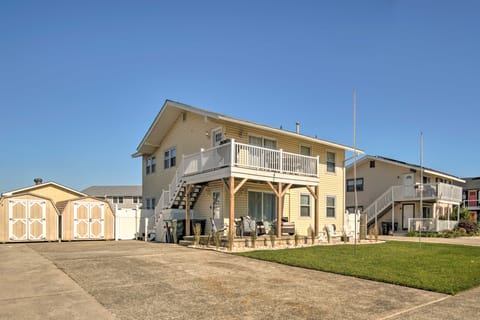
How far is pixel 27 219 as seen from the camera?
58.4 ft

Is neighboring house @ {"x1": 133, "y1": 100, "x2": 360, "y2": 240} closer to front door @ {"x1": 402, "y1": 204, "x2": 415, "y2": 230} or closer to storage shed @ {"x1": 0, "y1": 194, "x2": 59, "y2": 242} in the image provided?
storage shed @ {"x1": 0, "y1": 194, "x2": 59, "y2": 242}

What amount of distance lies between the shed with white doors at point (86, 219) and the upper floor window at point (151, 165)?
17.8ft

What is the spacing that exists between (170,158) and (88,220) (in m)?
5.94

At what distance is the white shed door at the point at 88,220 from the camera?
1892cm

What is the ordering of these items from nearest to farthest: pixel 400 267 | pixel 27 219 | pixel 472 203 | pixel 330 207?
pixel 400 267 → pixel 27 219 → pixel 330 207 → pixel 472 203

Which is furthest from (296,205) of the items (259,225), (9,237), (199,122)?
(9,237)

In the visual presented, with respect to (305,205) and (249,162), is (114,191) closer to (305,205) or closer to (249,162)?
(305,205)

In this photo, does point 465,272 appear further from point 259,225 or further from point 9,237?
point 9,237

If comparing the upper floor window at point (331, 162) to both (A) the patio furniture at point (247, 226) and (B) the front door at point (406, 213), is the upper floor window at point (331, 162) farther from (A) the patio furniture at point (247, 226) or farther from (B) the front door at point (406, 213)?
(B) the front door at point (406, 213)

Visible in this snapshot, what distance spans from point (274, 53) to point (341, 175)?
9.04 metres

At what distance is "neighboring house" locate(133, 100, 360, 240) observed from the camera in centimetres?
1631

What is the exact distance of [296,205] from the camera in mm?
20875

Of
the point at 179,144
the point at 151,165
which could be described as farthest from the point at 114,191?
the point at 179,144

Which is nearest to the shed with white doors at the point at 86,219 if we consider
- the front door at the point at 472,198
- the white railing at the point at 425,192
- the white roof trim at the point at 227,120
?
the white roof trim at the point at 227,120
